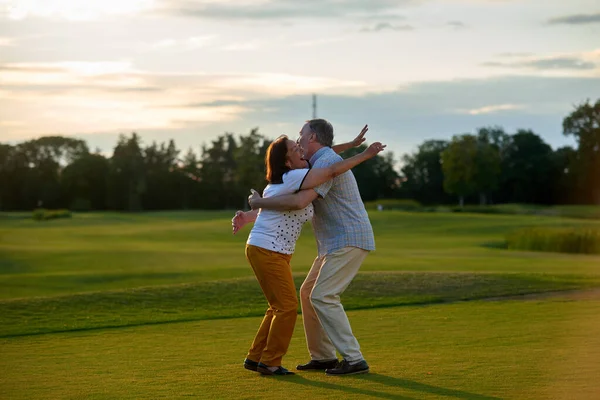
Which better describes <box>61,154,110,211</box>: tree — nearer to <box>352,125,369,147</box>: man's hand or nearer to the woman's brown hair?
<box>352,125,369,147</box>: man's hand

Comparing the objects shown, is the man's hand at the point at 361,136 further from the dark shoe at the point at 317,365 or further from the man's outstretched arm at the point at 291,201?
the dark shoe at the point at 317,365

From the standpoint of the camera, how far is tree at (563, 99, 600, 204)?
78375 mm

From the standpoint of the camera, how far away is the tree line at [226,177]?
76562 mm

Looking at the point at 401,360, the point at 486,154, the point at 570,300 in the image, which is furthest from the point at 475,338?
the point at 486,154

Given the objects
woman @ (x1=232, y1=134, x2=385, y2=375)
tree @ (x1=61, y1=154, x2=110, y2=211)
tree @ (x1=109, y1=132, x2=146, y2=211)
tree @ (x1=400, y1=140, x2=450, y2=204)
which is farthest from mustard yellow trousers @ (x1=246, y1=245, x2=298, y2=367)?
tree @ (x1=400, y1=140, x2=450, y2=204)

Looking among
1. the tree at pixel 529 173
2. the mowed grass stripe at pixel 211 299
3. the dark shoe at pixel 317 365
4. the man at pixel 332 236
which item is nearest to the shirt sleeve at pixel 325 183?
the man at pixel 332 236

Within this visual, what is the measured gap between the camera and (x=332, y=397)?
6.39 meters

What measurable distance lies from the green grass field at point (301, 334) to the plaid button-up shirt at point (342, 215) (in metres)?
1.10

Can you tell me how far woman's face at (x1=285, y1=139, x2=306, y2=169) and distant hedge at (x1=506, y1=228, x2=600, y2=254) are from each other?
80.0ft

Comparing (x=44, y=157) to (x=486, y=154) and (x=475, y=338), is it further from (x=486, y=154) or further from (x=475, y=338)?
(x=475, y=338)

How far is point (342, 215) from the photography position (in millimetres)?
7590

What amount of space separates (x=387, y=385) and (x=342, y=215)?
4.97 ft

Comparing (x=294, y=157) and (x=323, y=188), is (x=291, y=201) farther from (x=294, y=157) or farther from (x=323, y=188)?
(x=294, y=157)

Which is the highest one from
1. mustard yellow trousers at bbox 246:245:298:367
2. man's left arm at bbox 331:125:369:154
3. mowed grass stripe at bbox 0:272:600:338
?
man's left arm at bbox 331:125:369:154
